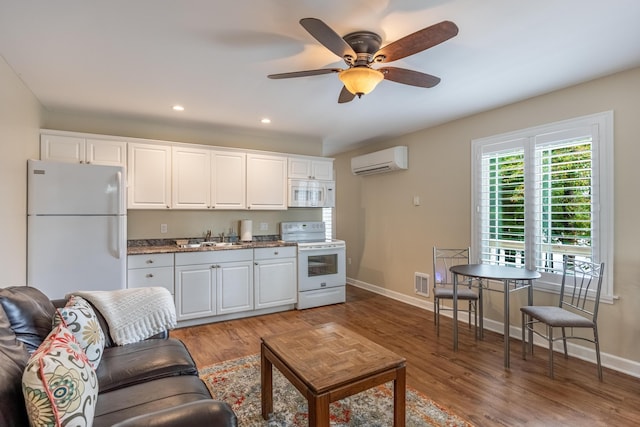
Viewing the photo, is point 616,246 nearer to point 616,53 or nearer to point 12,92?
point 616,53

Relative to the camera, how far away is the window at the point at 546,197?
2.73 m

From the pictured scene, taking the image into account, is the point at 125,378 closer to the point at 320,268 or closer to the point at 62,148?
the point at 62,148

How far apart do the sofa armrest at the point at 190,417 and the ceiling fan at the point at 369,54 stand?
173 cm

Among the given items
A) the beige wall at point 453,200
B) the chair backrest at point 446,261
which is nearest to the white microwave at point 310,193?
the beige wall at point 453,200

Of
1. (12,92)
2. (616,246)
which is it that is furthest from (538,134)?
(12,92)

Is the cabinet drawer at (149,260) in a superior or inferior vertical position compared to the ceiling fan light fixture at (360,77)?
inferior

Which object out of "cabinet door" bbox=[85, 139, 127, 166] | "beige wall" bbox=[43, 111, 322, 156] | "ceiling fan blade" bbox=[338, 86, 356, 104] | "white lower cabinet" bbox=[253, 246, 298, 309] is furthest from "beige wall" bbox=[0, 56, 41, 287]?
"ceiling fan blade" bbox=[338, 86, 356, 104]

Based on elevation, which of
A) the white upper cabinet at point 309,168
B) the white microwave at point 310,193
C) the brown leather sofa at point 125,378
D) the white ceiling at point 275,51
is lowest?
the brown leather sofa at point 125,378

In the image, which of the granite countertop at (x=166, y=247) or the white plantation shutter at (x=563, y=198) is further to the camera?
the granite countertop at (x=166, y=247)

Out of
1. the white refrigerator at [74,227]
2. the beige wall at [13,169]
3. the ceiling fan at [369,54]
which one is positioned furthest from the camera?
the white refrigerator at [74,227]

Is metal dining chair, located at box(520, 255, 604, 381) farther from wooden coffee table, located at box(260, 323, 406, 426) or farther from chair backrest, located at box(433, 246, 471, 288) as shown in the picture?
wooden coffee table, located at box(260, 323, 406, 426)

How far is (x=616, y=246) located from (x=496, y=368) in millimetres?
1408

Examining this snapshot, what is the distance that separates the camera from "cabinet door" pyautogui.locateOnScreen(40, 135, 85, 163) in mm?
3318

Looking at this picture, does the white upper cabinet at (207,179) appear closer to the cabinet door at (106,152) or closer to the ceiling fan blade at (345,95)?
the cabinet door at (106,152)
